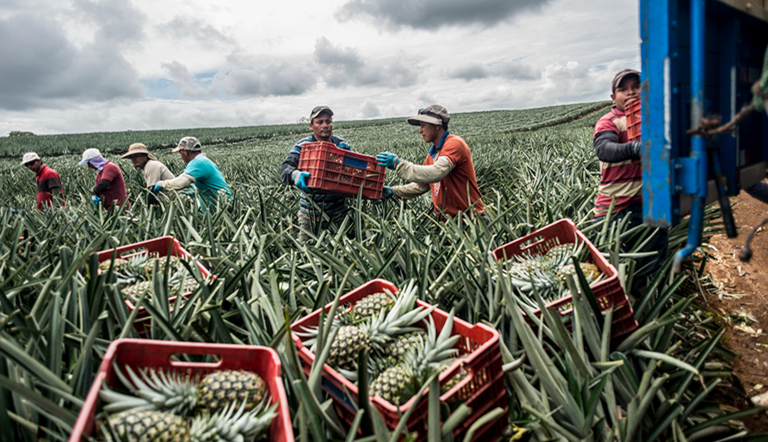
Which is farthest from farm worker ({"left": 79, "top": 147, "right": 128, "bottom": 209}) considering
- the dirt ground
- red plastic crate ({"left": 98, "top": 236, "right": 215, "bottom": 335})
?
the dirt ground

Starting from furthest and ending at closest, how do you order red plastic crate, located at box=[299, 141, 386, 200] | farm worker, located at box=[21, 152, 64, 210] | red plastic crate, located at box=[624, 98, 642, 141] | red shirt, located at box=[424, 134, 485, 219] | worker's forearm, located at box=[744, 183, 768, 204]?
farm worker, located at box=[21, 152, 64, 210], red shirt, located at box=[424, 134, 485, 219], red plastic crate, located at box=[299, 141, 386, 200], red plastic crate, located at box=[624, 98, 642, 141], worker's forearm, located at box=[744, 183, 768, 204]

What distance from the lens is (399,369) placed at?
1171 millimetres

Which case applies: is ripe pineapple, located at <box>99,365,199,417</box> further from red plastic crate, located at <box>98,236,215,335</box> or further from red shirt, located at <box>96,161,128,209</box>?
red shirt, located at <box>96,161,128,209</box>

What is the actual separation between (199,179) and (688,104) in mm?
4328

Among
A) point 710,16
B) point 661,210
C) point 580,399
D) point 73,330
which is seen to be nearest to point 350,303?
point 580,399

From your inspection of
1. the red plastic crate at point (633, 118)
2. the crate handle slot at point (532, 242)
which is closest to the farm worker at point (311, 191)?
the crate handle slot at point (532, 242)

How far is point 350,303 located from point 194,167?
3453mm

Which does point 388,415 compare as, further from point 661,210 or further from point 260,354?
point 661,210

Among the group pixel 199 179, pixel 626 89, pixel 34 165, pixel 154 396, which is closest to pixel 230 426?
pixel 154 396

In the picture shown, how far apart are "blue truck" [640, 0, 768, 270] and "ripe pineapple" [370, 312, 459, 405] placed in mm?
826

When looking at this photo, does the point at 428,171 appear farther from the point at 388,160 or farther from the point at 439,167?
the point at 388,160

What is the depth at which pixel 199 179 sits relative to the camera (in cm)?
440

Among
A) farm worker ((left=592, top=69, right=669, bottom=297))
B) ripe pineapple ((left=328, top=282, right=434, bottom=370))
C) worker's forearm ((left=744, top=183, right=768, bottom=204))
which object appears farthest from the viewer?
farm worker ((left=592, top=69, right=669, bottom=297))

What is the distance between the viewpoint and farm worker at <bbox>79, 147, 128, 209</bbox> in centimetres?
511
